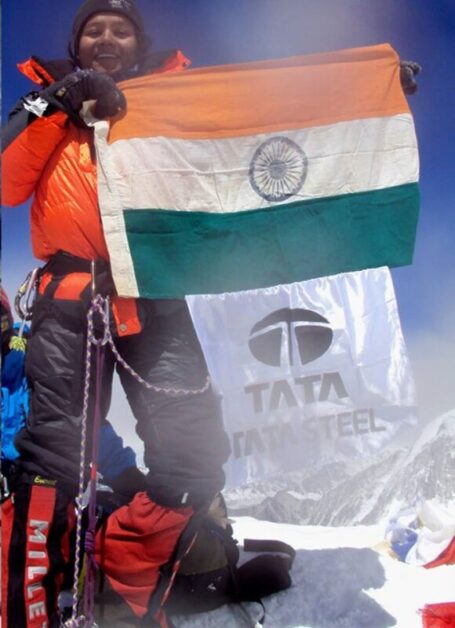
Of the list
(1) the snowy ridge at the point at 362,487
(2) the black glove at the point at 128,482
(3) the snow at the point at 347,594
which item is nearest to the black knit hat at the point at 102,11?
(2) the black glove at the point at 128,482

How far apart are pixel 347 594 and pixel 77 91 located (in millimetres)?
1944

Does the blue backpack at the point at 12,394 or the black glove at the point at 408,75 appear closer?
the black glove at the point at 408,75

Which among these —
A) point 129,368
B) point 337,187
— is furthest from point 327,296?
point 129,368

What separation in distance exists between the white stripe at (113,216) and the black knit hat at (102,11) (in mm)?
417

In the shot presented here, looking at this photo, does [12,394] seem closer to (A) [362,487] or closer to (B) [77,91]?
(B) [77,91]

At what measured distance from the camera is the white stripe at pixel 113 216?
177 centimetres

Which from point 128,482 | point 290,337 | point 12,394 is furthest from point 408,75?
point 12,394

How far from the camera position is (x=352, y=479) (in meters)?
85.8

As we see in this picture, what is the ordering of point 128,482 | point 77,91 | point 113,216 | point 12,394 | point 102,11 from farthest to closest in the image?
1. point 12,394
2. point 128,482
3. point 102,11
4. point 113,216
5. point 77,91

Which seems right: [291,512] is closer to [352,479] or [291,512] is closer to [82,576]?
[352,479]

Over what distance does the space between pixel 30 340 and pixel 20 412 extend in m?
1.02

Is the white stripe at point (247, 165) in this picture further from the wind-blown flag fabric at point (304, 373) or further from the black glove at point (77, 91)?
the wind-blown flag fabric at point (304, 373)

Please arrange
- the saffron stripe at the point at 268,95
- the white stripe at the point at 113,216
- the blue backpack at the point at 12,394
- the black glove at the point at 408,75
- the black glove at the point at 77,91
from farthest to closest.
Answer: the blue backpack at the point at 12,394
the black glove at the point at 408,75
the saffron stripe at the point at 268,95
the white stripe at the point at 113,216
the black glove at the point at 77,91

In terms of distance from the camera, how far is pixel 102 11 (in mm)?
1922
